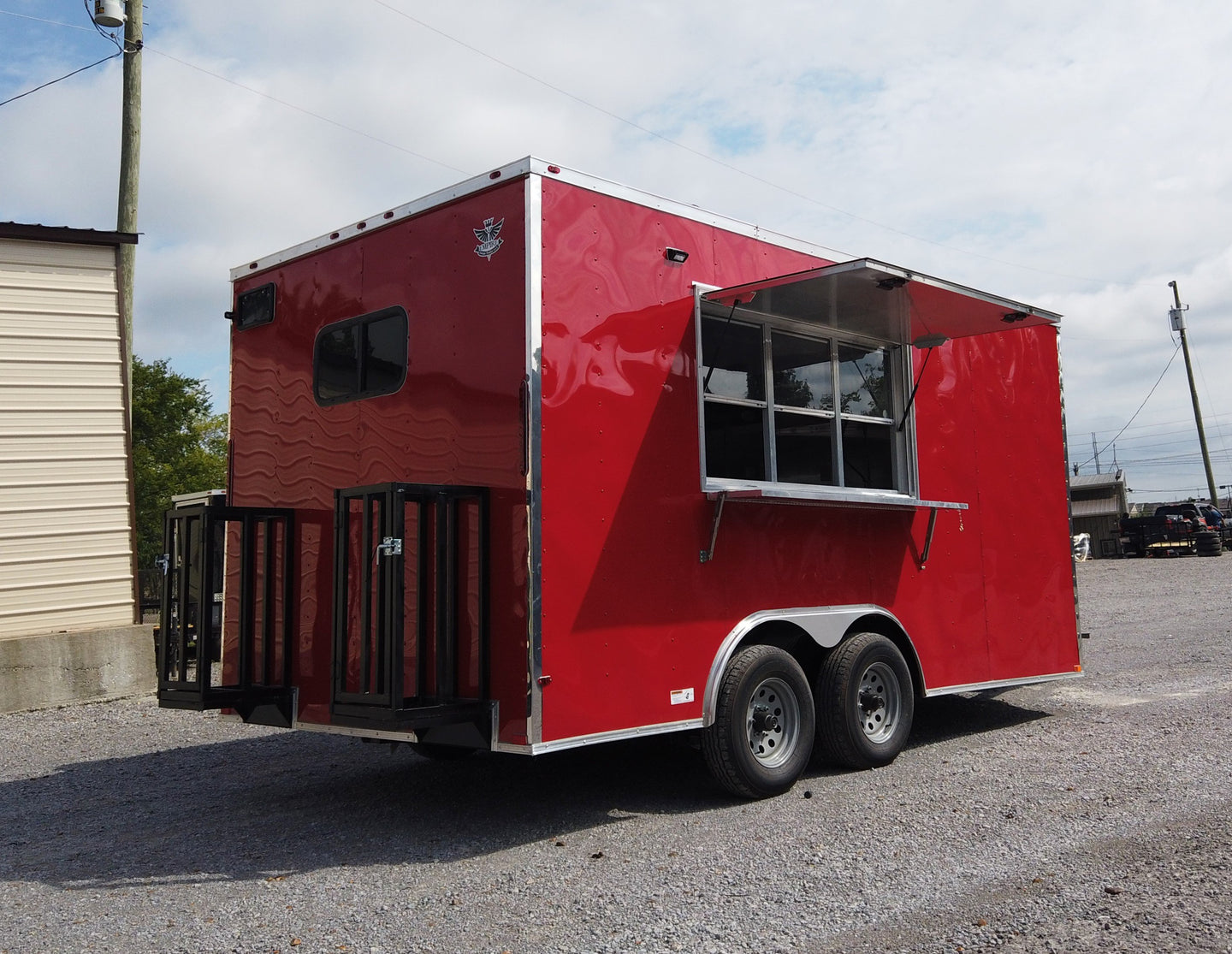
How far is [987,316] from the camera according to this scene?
7004 millimetres

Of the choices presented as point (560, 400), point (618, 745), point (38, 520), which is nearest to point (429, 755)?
point (618, 745)

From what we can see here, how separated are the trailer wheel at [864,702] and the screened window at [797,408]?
1058 millimetres

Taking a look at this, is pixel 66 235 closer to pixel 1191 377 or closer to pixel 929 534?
pixel 929 534

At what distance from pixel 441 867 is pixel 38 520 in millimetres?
7384

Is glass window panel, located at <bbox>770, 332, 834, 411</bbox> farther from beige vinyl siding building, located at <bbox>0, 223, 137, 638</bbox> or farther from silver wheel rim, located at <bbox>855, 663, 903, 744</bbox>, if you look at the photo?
beige vinyl siding building, located at <bbox>0, 223, 137, 638</bbox>

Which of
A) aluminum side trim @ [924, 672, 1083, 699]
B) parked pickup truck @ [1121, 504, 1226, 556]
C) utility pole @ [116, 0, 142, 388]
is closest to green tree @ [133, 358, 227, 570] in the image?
utility pole @ [116, 0, 142, 388]

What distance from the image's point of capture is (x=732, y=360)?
643cm

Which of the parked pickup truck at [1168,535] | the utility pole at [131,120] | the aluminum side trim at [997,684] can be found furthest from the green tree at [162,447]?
the aluminum side trim at [997,684]

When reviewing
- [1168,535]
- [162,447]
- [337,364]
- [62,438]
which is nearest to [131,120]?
[62,438]

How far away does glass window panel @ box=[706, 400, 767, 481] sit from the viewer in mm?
6254

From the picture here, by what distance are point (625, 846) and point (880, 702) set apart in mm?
2442

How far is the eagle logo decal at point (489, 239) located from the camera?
550 centimetres

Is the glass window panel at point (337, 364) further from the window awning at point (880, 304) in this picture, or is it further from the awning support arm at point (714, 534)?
the awning support arm at point (714, 534)

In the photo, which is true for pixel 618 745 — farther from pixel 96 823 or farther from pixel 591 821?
pixel 96 823
